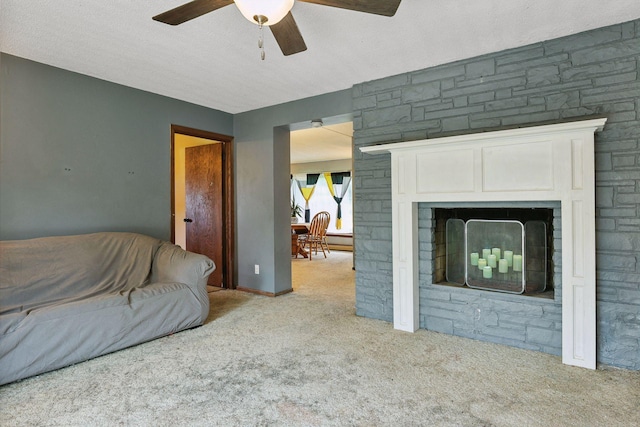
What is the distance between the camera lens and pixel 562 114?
8.38ft

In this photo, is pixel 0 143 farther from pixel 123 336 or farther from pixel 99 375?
pixel 99 375

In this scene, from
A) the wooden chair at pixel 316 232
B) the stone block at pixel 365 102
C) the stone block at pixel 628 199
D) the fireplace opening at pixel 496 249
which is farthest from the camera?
the wooden chair at pixel 316 232

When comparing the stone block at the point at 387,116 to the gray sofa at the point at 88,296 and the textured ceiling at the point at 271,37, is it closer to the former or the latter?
the textured ceiling at the point at 271,37

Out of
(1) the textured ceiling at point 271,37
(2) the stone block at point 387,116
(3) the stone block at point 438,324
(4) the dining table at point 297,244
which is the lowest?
(3) the stone block at point 438,324

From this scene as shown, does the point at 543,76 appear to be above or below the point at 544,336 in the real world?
above

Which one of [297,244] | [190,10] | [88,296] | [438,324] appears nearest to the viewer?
[190,10]

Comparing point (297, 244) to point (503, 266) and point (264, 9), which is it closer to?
point (503, 266)

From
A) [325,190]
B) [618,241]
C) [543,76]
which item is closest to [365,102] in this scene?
[543,76]

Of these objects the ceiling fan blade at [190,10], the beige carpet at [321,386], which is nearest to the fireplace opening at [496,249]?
the beige carpet at [321,386]

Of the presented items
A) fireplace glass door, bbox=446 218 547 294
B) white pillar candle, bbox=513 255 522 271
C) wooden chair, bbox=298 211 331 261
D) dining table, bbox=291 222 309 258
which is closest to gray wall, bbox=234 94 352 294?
fireplace glass door, bbox=446 218 547 294

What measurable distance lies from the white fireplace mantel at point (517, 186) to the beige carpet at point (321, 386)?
1.05 ft

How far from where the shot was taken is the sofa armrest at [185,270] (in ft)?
10.2

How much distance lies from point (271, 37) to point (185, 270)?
1982 mm

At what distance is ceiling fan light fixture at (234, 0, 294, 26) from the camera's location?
5.16 feet
